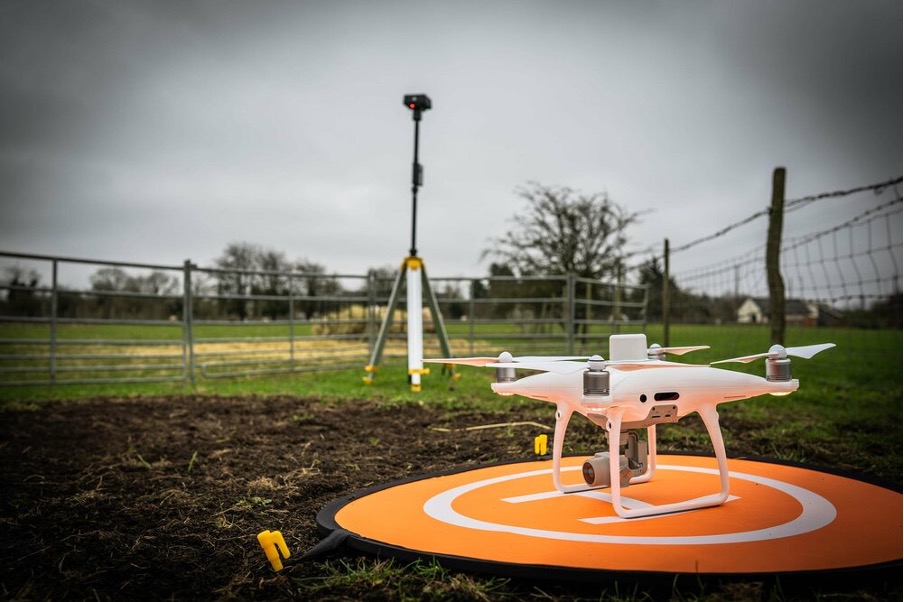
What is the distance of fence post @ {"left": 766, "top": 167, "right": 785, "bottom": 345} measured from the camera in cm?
600

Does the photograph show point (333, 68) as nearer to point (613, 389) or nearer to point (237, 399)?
point (237, 399)

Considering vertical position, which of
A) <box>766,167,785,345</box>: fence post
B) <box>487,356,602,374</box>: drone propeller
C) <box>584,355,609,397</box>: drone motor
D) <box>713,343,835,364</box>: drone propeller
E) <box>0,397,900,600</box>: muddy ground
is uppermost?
<box>766,167,785,345</box>: fence post

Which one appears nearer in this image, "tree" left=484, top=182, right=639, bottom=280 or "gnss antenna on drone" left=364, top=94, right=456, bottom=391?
"gnss antenna on drone" left=364, top=94, right=456, bottom=391

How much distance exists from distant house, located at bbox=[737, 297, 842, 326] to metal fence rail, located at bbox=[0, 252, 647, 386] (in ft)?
5.81

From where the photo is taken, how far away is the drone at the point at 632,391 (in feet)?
6.63

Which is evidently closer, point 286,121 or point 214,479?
point 214,479

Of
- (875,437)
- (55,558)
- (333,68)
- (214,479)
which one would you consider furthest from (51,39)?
(875,437)

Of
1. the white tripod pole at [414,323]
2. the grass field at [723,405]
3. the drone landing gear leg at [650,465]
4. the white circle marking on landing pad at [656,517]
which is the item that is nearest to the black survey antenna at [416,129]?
the white tripod pole at [414,323]

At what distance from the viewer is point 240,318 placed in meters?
8.38

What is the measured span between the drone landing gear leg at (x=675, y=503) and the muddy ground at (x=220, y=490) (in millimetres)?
478

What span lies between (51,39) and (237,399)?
10.4ft

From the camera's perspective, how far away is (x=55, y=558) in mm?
2043

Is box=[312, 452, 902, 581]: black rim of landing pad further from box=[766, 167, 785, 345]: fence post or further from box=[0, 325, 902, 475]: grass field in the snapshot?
box=[766, 167, 785, 345]: fence post

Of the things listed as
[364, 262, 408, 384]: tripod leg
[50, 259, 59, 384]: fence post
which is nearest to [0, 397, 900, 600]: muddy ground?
[364, 262, 408, 384]: tripod leg
